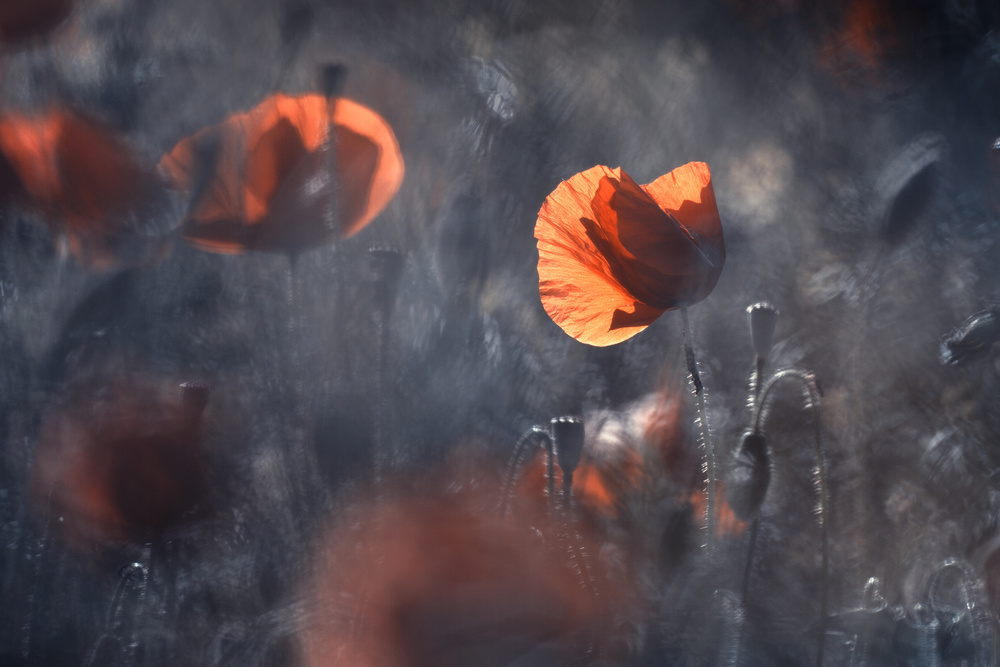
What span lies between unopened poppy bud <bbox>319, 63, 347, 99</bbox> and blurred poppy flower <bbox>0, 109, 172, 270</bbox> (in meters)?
0.12

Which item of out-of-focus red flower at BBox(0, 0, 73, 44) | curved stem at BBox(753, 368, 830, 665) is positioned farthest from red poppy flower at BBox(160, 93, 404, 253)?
curved stem at BBox(753, 368, 830, 665)

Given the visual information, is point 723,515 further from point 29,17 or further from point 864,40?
point 29,17

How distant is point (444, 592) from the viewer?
0.32 metres

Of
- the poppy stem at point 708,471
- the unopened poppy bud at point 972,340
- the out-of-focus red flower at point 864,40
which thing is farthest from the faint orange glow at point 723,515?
the out-of-focus red flower at point 864,40

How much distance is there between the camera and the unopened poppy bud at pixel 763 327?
0.32m

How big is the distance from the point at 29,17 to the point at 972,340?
0.60m

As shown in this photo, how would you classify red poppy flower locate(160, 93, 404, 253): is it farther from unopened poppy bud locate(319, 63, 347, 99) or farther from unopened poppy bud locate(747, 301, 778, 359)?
unopened poppy bud locate(747, 301, 778, 359)

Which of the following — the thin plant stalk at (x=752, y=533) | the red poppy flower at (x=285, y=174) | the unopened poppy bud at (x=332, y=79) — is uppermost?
the unopened poppy bud at (x=332, y=79)

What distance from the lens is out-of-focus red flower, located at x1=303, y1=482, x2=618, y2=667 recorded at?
31 centimetres

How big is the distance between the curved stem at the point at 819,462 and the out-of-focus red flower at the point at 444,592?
3.8 inches

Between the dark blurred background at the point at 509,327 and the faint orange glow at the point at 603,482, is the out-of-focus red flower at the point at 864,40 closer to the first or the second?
the dark blurred background at the point at 509,327

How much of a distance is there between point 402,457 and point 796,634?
0.22 m

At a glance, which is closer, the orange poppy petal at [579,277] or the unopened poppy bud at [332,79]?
the orange poppy petal at [579,277]

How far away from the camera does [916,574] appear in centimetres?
30
